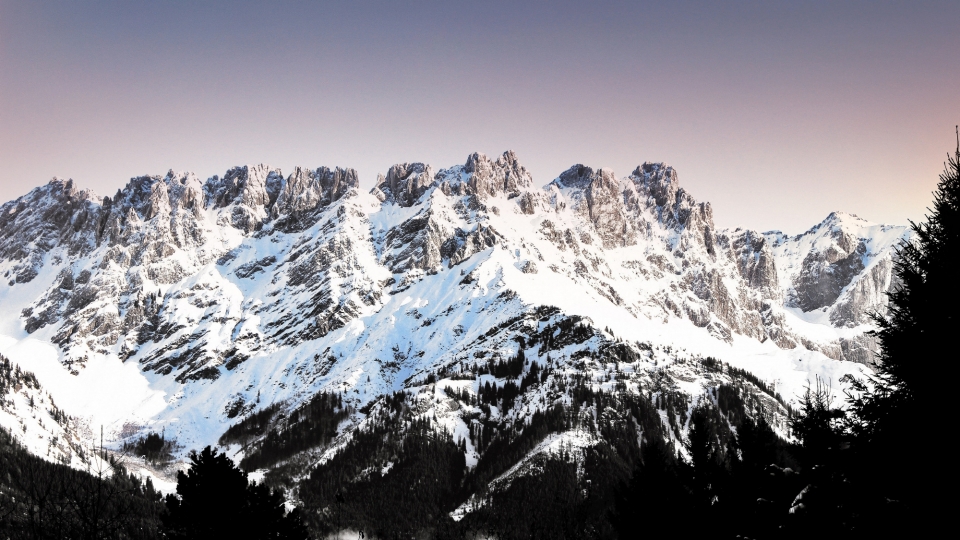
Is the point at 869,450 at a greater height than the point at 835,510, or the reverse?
the point at 869,450

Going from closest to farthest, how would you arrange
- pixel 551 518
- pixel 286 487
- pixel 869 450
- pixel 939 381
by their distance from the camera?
pixel 939 381 → pixel 869 450 → pixel 551 518 → pixel 286 487

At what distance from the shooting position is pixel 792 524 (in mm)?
16031

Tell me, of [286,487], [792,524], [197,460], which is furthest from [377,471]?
[792,524]

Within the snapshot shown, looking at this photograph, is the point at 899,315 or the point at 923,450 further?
the point at 899,315

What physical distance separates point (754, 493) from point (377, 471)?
605 feet

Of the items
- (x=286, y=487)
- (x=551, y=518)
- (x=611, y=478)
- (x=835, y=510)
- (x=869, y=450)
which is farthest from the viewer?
(x=286, y=487)

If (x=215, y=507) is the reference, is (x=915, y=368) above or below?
below

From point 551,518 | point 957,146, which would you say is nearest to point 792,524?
point 957,146

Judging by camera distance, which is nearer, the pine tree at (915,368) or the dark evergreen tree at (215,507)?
the pine tree at (915,368)

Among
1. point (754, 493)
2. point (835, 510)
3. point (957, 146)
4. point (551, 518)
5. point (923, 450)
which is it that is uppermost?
point (957, 146)

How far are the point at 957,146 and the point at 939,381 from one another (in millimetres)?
5279

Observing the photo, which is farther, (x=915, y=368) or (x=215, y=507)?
(x=215, y=507)

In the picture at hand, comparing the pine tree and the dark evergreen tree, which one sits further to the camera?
the dark evergreen tree

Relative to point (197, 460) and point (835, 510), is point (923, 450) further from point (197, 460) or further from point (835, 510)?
point (197, 460)
